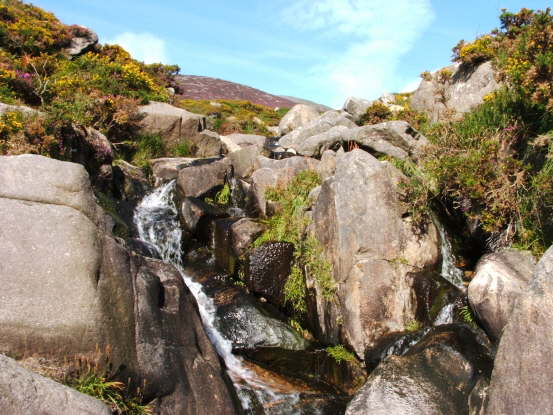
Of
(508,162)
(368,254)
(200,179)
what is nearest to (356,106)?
(200,179)

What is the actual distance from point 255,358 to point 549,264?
642 centimetres

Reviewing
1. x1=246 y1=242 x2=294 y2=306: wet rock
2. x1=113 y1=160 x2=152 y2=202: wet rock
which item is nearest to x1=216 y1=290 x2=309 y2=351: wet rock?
x1=246 y1=242 x2=294 y2=306: wet rock

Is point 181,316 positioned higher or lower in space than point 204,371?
higher

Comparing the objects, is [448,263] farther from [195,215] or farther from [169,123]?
[169,123]

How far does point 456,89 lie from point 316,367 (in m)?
13.0

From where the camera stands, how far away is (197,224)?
13242 mm

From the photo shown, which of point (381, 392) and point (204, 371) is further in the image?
point (204, 371)

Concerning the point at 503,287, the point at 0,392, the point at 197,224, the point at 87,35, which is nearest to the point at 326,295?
the point at 503,287

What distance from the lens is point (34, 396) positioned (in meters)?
3.93

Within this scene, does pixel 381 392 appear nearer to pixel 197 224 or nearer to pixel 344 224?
pixel 344 224

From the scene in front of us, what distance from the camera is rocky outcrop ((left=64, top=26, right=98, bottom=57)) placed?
2437 centimetres

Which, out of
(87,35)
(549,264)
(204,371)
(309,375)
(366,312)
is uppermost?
(87,35)

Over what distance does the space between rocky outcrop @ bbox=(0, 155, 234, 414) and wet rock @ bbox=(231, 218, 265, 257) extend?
177 inches

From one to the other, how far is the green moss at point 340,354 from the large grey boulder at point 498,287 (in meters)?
2.77
